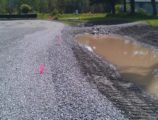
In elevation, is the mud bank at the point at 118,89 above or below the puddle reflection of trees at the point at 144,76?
above

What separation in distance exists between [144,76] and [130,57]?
7.60m

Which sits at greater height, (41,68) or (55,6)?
(55,6)

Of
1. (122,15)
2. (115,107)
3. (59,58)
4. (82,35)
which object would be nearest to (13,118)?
(115,107)

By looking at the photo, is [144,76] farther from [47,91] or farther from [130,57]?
[130,57]

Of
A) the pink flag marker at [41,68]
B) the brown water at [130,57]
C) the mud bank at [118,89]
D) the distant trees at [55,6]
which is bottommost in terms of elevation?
the brown water at [130,57]

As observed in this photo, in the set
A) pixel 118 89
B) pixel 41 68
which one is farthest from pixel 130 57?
pixel 118 89

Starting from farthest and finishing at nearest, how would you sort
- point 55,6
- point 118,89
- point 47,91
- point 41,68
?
point 55,6, point 41,68, point 118,89, point 47,91

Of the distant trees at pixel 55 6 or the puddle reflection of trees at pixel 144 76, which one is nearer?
the puddle reflection of trees at pixel 144 76

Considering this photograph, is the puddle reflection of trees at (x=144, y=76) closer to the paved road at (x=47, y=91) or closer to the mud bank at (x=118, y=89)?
the mud bank at (x=118, y=89)

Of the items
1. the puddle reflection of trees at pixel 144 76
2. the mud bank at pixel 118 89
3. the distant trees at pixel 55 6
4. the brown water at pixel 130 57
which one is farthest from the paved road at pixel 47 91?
the distant trees at pixel 55 6

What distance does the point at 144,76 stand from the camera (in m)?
19.4

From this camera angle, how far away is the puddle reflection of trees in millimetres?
16977

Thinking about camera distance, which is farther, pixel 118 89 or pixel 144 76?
pixel 144 76

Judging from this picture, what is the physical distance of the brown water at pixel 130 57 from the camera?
1869 cm
